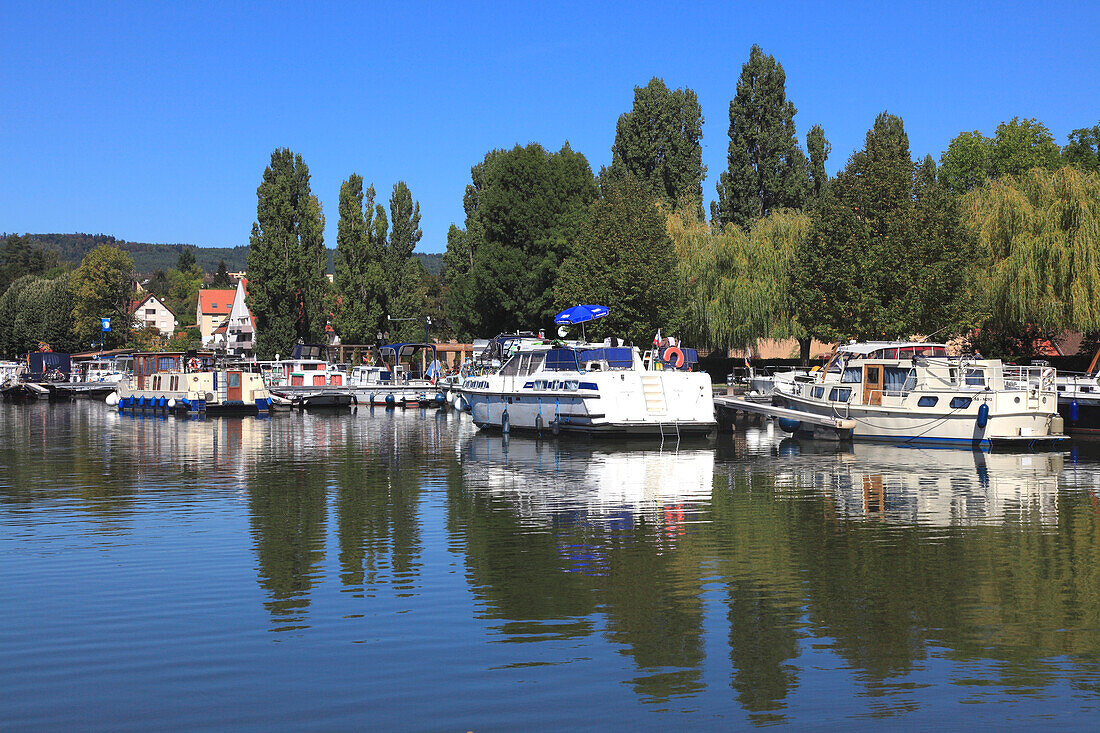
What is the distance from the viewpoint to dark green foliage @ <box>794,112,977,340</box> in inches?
1790

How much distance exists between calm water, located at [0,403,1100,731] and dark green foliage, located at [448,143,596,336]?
43706 mm

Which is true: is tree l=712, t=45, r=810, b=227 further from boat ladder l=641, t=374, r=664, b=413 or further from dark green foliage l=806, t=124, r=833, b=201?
boat ladder l=641, t=374, r=664, b=413

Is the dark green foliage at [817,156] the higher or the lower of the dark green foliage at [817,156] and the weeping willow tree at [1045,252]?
the higher

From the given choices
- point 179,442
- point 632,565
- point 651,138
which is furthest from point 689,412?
point 651,138

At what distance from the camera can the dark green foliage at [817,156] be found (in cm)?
7119

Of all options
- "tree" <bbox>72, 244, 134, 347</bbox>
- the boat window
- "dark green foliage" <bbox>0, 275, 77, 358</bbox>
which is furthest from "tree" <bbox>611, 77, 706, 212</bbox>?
"dark green foliage" <bbox>0, 275, 77, 358</bbox>

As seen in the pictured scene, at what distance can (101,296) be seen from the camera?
126 metres

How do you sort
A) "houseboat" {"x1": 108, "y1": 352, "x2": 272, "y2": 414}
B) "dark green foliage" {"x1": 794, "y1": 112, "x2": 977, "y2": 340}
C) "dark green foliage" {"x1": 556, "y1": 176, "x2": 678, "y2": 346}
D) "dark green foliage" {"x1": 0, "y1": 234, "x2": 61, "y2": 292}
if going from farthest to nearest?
"dark green foliage" {"x1": 0, "y1": 234, "x2": 61, "y2": 292} → "houseboat" {"x1": 108, "y1": 352, "x2": 272, "y2": 414} → "dark green foliage" {"x1": 556, "y1": 176, "x2": 678, "y2": 346} → "dark green foliage" {"x1": 794, "y1": 112, "x2": 977, "y2": 340}

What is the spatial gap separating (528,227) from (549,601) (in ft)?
193

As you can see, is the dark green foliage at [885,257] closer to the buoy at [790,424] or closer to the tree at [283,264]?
the buoy at [790,424]

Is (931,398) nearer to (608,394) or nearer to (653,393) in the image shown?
(653,393)

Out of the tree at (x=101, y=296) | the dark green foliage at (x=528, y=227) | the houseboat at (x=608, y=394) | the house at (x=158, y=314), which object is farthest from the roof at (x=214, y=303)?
the houseboat at (x=608, y=394)

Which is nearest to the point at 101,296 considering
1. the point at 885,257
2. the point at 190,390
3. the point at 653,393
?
the point at 190,390

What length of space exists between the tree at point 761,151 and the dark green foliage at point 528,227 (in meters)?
9.90
